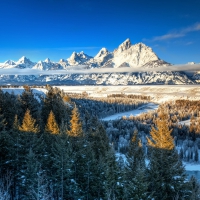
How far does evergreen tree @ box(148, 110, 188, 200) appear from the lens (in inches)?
836

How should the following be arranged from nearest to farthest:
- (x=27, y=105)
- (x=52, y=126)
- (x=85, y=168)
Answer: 1. (x=85, y=168)
2. (x=52, y=126)
3. (x=27, y=105)

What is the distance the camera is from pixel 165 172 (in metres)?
21.8

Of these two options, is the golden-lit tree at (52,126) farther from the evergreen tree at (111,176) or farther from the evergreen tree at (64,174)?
the evergreen tree at (111,176)

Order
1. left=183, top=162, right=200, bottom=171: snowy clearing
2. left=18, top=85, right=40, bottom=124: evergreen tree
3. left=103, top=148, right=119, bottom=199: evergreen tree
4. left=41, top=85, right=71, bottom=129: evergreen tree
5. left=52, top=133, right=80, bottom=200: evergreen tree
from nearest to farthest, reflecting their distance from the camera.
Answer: left=103, top=148, right=119, bottom=199: evergreen tree, left=52, top=133, right=80, bottom=200: evergreen tree, left=18, top=85, right=40, bottom=124: evergreen tree, left=41, top=85, right=71, bottom=129: evergreen tree, left=183, top=162, right=200, bottom=171: snowy clearing

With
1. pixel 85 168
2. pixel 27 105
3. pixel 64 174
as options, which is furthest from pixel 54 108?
pixel 64 174

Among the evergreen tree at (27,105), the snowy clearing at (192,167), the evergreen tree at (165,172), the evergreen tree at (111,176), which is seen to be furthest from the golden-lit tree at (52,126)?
the snowy clearing at (192,167)

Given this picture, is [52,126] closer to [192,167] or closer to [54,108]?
[54,108]

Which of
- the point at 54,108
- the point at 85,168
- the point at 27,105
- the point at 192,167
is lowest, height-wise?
the point at 192,167

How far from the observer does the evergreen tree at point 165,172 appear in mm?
21234

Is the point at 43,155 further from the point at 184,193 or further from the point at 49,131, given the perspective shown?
the point at 184,193

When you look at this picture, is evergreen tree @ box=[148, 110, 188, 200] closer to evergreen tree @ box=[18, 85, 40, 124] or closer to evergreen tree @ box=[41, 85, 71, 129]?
evergreen tree @ box=[41, 85, 71, 129]

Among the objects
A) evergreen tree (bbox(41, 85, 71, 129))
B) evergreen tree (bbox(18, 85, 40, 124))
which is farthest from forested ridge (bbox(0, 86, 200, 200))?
evergreen tree (bbox(41, 85, 71, 129))

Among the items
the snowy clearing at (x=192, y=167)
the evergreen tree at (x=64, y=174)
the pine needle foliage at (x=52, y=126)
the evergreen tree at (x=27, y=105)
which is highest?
the evergreen tree at (x=27, y=105)

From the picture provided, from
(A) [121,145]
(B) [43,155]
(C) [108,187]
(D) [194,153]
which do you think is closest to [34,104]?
(B) [43,155]
